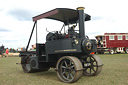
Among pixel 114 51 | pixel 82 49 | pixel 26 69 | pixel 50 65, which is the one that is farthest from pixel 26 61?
pixel 114 51

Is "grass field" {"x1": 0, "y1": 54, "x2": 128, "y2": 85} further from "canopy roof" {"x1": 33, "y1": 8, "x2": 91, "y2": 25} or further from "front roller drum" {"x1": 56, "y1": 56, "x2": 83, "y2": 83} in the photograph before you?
"canopy roof" {"x1": 33, "y1": 8, "x2": 91, "y2": 25}

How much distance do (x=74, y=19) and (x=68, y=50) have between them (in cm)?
185

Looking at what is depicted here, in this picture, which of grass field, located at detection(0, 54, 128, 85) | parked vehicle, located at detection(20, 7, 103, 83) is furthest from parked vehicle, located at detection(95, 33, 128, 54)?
parked vehicle, located at detection(20, 7, 103, 83)

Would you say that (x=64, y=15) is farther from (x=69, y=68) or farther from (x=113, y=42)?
(x=113, y=42)

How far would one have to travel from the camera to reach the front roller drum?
5107 millimetres

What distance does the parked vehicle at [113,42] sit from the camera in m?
24.7

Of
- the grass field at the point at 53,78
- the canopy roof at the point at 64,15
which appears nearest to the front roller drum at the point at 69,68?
the grass field at the point at 53,78

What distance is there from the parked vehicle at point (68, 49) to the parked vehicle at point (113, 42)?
59.3 ft

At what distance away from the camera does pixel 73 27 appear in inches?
248

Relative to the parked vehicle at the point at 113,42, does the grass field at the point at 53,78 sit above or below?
below

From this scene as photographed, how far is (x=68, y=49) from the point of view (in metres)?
5.46

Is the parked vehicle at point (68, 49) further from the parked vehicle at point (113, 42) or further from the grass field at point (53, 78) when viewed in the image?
the parked vehicle at point (113, 42)

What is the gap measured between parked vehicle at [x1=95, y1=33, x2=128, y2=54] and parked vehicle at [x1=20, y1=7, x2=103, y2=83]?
59.3 feet

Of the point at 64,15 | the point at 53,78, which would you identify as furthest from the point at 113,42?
the point at 53,78
